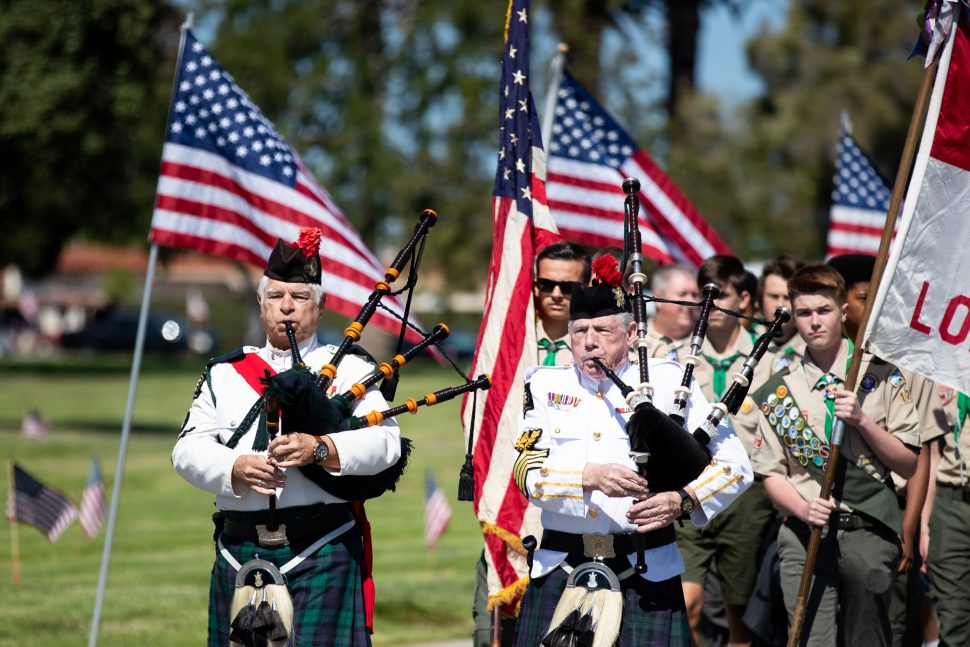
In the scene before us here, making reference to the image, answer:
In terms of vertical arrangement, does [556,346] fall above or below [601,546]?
above

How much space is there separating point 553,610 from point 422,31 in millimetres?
30140

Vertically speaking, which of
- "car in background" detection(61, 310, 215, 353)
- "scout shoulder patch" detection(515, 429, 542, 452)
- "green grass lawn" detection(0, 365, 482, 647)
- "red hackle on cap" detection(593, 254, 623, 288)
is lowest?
"car in background" detection(61, 310, 215, 353)

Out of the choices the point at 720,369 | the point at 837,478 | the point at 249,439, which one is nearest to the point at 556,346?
the point at 720,369

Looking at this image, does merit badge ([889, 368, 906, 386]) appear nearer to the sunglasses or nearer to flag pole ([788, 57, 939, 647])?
flag pole ([788, 57, 939, 647])

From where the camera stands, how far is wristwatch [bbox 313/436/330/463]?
480 centimetres

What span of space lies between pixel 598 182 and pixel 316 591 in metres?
5.47

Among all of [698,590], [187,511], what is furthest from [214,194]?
[187,511]

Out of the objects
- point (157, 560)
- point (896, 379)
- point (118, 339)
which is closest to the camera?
point (896, 379)

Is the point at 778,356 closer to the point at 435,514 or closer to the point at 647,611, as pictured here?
the point at 647,611

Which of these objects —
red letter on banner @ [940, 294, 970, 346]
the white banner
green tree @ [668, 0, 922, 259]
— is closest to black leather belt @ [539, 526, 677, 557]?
the white banner

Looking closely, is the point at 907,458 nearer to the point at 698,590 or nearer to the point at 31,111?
the point at 698,590

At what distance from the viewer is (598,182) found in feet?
32.7

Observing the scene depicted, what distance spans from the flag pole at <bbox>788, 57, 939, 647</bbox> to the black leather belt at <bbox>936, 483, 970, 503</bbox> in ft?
6.88

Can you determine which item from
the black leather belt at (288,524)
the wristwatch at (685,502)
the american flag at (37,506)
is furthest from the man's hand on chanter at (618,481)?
the american flag at (37,506)
